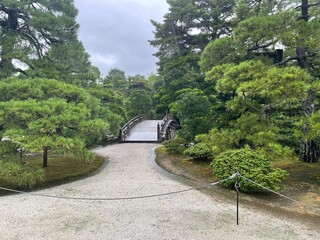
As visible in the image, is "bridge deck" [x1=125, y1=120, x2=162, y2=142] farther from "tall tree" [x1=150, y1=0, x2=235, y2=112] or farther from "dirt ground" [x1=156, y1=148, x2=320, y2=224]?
"dirt ground" [x1=156, y1=148, x2=320, y2=224]

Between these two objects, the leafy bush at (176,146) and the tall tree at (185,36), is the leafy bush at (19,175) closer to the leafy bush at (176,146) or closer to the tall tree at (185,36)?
the leafy bush at (176,146)

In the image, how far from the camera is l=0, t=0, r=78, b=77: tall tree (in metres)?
7.84

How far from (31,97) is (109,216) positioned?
426 cm

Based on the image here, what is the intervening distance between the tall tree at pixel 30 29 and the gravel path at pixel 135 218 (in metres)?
4.81

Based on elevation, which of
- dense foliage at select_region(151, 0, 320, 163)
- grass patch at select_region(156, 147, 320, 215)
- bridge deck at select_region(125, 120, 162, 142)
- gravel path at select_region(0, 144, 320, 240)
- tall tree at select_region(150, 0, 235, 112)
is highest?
tall tree at select_region(150, 0, 235, 112)

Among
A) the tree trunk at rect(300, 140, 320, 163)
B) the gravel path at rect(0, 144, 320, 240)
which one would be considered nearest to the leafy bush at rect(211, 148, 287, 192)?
the gravel path at rect(0, 144, 320, 240)

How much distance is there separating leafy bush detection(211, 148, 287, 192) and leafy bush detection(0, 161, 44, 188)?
192 inches

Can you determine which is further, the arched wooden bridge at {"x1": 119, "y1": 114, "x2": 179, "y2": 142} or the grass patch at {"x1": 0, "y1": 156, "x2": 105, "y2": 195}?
the arched wooden bridge at {"x1": 119, "y1": 114, "x2": 179, "y2": 142}

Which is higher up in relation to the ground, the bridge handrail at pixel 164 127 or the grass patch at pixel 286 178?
the bridge handrail at pixel 164 127

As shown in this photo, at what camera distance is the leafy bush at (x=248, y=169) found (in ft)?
17.9

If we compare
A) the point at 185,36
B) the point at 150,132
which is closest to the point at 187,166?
the point at 150,132

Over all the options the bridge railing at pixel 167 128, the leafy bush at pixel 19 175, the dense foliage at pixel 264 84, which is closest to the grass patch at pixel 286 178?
the dense foliage at pixel 264 84

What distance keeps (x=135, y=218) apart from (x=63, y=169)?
4.40m

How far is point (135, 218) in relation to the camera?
177 inches
